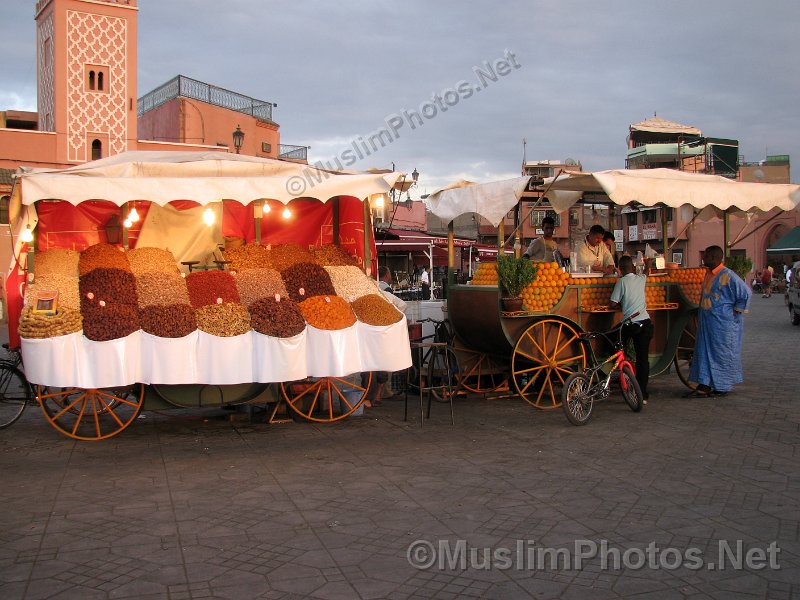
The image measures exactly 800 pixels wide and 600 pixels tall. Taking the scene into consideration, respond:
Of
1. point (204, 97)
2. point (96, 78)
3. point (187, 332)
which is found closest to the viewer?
point (187, 332)

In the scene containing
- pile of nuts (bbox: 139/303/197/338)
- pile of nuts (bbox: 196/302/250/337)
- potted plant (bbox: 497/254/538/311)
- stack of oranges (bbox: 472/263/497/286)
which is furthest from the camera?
stack of oranges (bbox: 472/263/497/286)

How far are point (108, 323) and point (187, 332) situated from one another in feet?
2.20

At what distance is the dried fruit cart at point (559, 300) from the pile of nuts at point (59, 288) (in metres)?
4.19

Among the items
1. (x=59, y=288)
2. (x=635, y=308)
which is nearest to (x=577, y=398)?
(x=635, y=308)

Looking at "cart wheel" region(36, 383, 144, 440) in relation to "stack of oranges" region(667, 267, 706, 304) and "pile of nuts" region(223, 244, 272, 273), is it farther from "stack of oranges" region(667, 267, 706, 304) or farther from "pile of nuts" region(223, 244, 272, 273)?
"stack of oranges" region(667, 267, 706, 304)

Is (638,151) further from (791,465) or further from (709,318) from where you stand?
(791,465)

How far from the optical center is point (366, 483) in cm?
553

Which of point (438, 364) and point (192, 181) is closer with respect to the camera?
point (192, 181)

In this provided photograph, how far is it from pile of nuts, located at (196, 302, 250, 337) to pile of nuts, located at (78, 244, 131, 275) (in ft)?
4.44

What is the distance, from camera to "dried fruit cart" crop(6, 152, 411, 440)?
650 cm

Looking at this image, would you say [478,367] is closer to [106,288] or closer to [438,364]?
[438,364]

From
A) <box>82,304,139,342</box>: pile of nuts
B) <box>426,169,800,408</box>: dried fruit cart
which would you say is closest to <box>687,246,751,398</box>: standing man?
<box>426,169,800,408</box>: dried fruit cart

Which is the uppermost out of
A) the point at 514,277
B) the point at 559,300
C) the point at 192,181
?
the point at 192,181

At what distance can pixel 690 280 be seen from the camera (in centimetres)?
953
